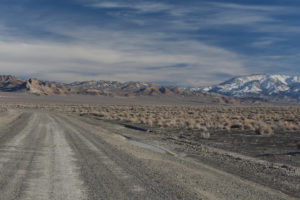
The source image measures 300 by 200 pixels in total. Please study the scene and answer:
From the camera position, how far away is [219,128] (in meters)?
29.0

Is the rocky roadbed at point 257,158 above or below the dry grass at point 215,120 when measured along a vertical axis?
above

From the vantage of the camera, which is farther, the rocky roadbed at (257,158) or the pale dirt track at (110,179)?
the rocky roadbed at (257,158)

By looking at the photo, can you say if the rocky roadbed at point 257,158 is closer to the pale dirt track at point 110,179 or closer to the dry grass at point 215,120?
the pale dirt track at point 110,179

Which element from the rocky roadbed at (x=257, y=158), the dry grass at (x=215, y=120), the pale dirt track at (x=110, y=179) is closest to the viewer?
the pale dirt track at (x=110, y=179)

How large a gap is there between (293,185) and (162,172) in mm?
3970

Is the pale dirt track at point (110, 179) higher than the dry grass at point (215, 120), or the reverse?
the pale dirt track at point (110, 179)

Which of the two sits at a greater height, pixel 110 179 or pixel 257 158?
pixel 110 179

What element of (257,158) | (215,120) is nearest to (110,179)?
(257,158)

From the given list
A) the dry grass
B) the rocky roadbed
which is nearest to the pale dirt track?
the rocky roadbed

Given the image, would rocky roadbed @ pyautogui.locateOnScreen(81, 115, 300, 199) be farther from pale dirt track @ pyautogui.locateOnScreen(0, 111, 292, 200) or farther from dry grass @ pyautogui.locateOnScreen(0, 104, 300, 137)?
dry grass @ pyautogui.locateOnScreen(0, 104, 300, 137)

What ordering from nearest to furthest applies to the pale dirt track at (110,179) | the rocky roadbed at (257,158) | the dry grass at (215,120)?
the pale dirt track at (110,179) < the rocky roadbed at (257,158) < the dry grass at (215,120)

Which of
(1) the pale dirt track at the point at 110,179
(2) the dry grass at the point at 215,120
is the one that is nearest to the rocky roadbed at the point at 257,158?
(1) the pale dirt track at the point at 110,179

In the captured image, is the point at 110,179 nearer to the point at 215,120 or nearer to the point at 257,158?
the point at 257,158

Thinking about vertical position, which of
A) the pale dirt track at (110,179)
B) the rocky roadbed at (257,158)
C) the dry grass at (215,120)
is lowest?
the dry grass at (215,120)
